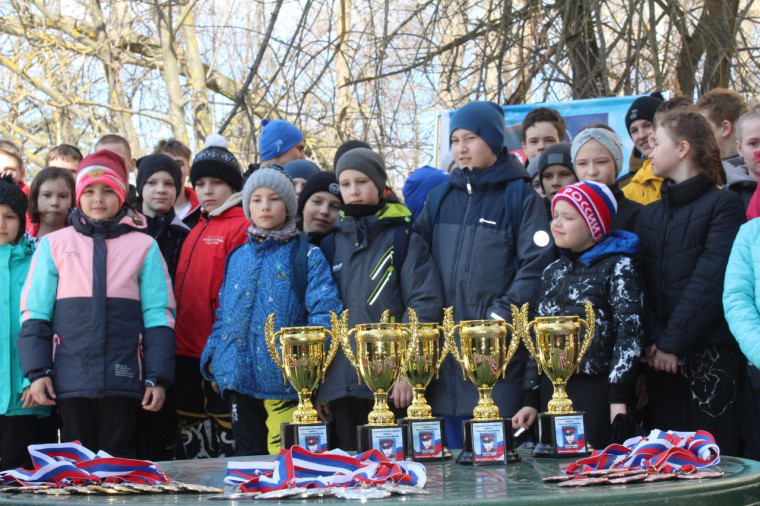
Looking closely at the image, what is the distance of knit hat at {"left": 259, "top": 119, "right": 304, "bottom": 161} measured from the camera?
5.62m

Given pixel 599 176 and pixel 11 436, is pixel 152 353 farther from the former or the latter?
Answer: pixel 599 176

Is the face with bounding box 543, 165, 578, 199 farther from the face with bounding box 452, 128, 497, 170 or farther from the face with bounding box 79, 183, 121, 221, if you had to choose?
the face with bounding box 79, 183, 121, 221

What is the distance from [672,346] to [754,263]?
415 millimetres

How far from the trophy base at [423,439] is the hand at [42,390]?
6.59 feet

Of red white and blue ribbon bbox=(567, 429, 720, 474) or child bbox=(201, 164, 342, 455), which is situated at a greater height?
child bbox=(201, 164, 342, 455)

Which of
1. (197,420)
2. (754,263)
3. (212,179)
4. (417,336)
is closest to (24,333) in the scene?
(197,420)

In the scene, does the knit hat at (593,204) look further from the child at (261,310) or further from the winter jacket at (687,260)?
the child at (261,310)

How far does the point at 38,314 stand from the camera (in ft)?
13.8

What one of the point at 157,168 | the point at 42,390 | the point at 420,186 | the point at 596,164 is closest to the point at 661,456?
the point at 596,164

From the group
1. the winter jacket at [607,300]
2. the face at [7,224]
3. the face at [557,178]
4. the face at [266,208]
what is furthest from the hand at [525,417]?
the face at [7,224]

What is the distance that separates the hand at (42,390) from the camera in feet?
13.5

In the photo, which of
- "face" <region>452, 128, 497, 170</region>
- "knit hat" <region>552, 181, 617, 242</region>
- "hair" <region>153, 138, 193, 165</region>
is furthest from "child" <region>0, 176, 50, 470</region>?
"knit hat" <region>552, 181, 617, 242</region>

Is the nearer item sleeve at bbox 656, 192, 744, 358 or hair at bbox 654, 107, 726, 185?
sleeve at bbox 656, 192, 744, 358

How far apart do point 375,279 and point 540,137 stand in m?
1.54
